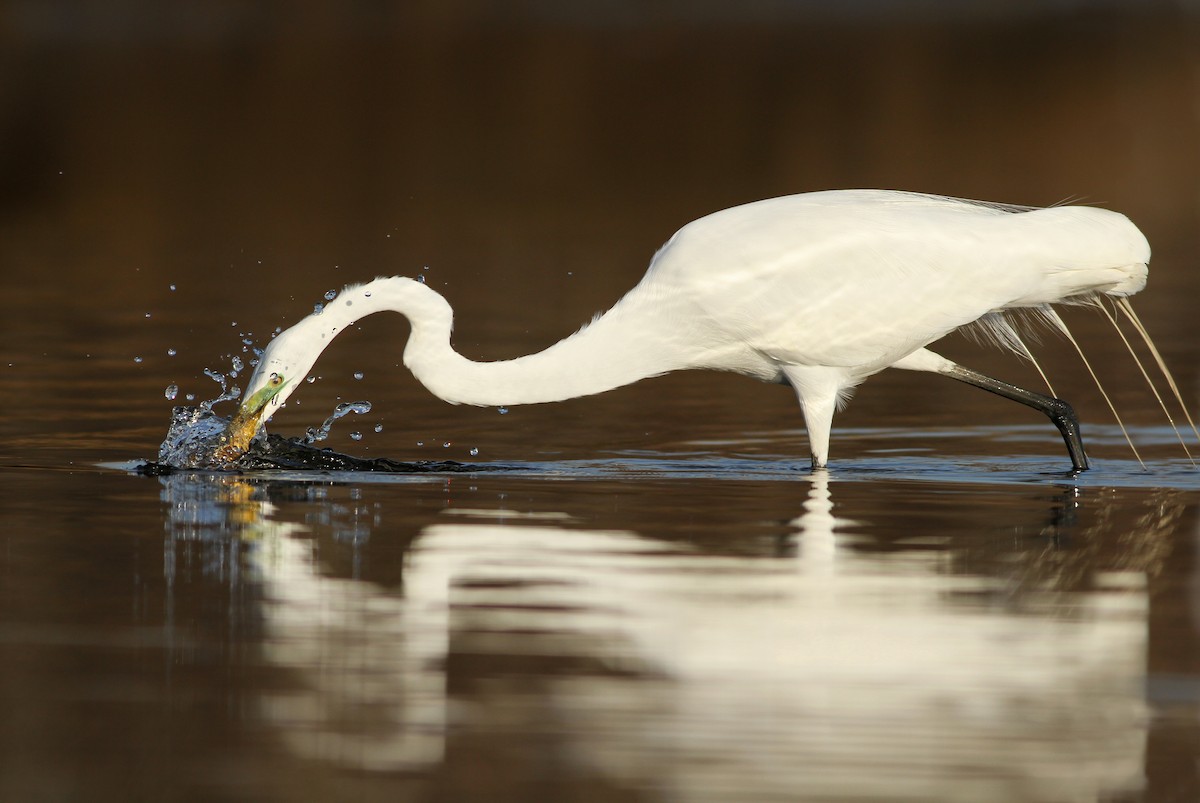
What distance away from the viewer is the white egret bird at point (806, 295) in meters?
11.1

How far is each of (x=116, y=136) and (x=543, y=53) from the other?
45.4 feet

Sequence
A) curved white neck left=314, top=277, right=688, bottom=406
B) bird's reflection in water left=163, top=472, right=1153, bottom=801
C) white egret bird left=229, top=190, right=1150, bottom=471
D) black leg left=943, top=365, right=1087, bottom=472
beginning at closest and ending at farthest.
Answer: bird's reflection in water left=163, top=472, right=1153, bottom=801 < curved white neck left=314, top=277, right=688, bottom=406 < white egret bird left=229, top=190, right=1150, bottom=471 < black leg left=943, top=365, right=1087, bottom=472

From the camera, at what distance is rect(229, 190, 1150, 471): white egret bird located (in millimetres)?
11148

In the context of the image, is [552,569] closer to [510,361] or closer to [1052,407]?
[510,361]

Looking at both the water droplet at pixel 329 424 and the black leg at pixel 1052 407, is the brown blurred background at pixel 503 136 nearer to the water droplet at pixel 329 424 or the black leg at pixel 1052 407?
the water droplet at pixel 329 424

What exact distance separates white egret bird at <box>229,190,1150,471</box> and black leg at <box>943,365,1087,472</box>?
0.52 feet

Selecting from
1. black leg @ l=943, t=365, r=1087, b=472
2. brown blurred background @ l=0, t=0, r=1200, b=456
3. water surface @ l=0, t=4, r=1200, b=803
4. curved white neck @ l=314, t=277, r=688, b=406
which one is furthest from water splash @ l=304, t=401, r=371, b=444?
black leg @ l=943, t=365, r=1087, b=472

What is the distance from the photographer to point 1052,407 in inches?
474

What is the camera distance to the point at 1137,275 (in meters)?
11.6

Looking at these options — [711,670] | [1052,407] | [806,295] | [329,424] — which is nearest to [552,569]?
[711,670]

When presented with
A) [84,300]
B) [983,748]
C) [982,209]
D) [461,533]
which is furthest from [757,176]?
[983,748]

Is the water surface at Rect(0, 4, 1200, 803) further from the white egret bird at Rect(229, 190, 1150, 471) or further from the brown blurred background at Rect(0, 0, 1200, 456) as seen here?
the white egret bird at Rect(229, 190, 1150, 471)

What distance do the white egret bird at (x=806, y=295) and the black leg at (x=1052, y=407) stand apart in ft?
0.52

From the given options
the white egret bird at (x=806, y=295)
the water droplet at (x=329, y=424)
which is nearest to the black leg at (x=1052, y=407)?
the white egret bird at (x=806, y=295)
